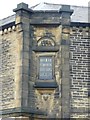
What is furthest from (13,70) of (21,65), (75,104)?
(75,104)

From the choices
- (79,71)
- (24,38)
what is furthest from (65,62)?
(24,38)

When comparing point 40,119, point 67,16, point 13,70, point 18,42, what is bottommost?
point 40,119

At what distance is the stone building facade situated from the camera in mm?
18922

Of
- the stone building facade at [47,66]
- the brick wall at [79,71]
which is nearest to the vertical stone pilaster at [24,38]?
the stone building facade at [47,66]

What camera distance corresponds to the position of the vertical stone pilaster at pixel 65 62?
18812mm

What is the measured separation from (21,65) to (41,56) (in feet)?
3.97

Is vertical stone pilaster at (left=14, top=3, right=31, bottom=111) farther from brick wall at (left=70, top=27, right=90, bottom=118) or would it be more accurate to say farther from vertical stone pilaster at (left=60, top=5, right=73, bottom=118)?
brick wall at (left=70, top=27, right=90, bottom=118)

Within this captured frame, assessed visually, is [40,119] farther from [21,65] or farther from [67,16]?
[67,16]

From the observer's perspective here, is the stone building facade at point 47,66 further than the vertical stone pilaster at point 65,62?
Yes

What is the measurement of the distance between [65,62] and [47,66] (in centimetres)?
95

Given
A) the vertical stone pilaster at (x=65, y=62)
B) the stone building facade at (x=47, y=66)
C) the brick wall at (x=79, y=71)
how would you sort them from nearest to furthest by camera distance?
the vertical stone pilaster at (x=65, y=62)
the stone building facade at (x=47, y=66)
the brick wall at (x=79, y=71)

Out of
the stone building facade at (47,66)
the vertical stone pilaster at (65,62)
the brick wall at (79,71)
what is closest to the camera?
the vertical stone pilaster at (65,62)

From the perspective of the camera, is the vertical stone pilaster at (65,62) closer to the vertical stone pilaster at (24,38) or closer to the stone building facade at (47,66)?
the stone building facade at (47,66)

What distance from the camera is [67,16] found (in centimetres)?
1959
